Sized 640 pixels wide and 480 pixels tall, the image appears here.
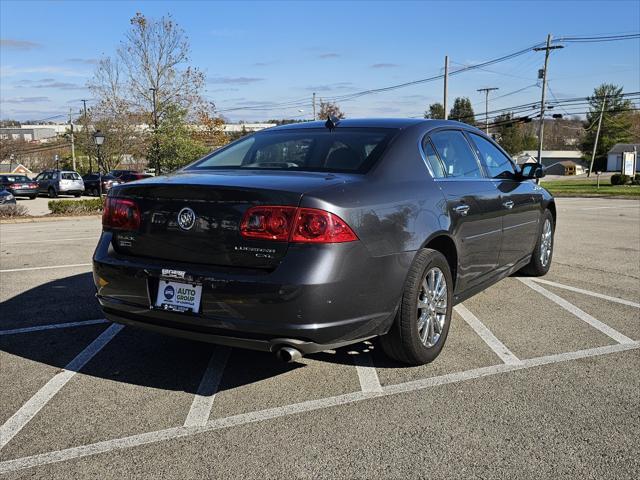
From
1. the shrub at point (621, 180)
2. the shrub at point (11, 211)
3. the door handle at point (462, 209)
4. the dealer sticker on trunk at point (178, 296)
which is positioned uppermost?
the door handle at point (462, 209)

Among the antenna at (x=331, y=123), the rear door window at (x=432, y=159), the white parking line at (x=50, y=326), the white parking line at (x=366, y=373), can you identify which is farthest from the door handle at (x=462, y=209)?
the white parking line at (x=50, y=326)

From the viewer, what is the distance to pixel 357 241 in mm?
3053

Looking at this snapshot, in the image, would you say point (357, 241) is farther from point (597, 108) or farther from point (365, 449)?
point (597, 108)

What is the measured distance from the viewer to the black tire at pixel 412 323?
3428 millimetres

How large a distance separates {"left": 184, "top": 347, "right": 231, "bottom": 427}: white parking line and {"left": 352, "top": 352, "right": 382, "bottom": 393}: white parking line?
34.1 inches

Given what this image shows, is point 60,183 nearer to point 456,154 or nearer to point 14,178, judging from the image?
point 14,178

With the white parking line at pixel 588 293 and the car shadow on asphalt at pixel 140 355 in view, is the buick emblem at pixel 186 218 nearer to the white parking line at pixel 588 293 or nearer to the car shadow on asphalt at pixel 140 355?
the car shadow on asphalt at pixel 140 355

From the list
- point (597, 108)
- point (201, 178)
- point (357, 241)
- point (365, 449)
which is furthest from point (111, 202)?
point (597, 108)

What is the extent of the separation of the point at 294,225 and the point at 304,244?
0.11 metres

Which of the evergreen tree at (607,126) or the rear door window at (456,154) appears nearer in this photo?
the rear door window at (456,154)

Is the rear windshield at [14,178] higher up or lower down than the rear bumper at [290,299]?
lower down

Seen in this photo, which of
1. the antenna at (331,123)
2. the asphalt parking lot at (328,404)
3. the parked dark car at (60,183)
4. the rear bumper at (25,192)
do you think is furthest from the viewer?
the parked dark car at (60,183)

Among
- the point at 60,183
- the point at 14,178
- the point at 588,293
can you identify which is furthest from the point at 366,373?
the point at 14,178

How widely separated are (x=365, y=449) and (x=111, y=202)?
209cm
